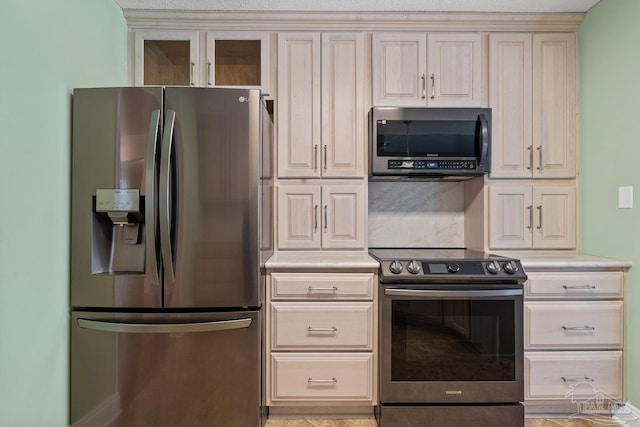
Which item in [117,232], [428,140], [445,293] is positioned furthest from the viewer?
[428,140]

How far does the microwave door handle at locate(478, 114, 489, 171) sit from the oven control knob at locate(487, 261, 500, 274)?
24.9 inches

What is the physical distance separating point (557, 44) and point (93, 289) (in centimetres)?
314

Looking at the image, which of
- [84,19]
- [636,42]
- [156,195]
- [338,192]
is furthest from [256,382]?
[636,42]

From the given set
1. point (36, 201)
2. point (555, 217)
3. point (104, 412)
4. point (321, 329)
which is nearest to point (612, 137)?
point (555, 217)

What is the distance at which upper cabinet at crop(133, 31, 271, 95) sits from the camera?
228 cm

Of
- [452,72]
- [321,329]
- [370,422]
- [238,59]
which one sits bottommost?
[370,422]

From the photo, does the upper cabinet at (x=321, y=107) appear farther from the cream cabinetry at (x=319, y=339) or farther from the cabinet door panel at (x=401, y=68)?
the cream cabinetry at (x=319, y=339)

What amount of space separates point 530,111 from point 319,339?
201 cm

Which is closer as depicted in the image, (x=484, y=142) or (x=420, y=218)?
(x=484, y=142)

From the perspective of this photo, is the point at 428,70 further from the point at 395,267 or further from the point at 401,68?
the point at 395,267

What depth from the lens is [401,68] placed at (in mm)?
2285

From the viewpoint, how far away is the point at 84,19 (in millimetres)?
1821

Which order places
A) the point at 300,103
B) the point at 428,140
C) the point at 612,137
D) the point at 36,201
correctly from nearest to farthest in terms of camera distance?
the point at 36,201, the point at 612,137, the point at 428,140, the point at 300,103

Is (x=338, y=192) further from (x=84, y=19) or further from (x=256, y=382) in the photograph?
(x=84, y=19)
